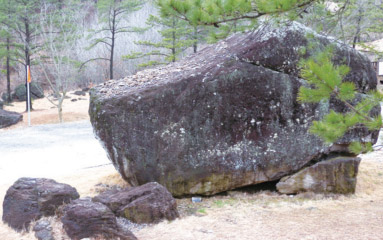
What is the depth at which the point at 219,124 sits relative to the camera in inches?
182

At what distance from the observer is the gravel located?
705 centimetres

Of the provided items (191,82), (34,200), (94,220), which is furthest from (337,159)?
(34,200)

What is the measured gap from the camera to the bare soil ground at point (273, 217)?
11.9ft

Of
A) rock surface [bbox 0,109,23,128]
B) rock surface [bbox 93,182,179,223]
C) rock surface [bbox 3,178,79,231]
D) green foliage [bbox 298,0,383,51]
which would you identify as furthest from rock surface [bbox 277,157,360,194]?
rock surface [bbox 0,109,23,128]

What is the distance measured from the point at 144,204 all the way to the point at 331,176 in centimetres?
238

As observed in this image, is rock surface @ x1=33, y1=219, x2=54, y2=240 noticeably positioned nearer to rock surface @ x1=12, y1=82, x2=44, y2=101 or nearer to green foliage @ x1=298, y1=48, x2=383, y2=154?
green foliage @ x1=298, y1=48, x2=383, y2=154

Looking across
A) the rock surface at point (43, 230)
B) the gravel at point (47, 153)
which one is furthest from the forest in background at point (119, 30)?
the gravel at point (47, 153)

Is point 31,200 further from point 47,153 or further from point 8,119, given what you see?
point 8,119

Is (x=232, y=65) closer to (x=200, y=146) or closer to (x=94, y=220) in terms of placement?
(x=200, y=146)

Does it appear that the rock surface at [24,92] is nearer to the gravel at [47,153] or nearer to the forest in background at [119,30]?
the forest in background at [119,30]

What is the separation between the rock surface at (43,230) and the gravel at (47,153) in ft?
8.71

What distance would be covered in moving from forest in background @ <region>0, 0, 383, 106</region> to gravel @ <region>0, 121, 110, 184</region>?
3408 millimetres

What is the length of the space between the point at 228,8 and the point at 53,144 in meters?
7.82

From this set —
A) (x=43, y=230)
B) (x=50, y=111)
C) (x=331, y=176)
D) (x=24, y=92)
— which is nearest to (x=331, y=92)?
(x=331, y=176)
